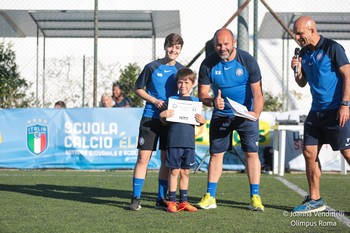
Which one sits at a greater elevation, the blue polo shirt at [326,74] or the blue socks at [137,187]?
the blue polo shirt at [326,74]

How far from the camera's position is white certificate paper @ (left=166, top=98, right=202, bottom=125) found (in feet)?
24.6

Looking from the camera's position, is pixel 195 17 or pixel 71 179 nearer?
pixel 71 179

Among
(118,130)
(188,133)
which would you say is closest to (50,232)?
(188,133)

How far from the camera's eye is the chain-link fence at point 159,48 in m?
16.3

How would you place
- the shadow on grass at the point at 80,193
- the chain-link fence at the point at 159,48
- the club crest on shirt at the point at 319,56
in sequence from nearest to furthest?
the club crest on shirt at the point at 319,56 < the shadow on grass at the point at 80,193 < the chain-link fence at the point at 159,48

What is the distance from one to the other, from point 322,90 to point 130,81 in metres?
9.00

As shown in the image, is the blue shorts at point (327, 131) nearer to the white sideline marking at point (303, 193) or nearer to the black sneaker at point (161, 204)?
the white sideline marking at point (303, 193)

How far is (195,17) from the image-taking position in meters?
19.4

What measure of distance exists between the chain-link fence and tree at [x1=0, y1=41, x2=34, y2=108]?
1.38 ft

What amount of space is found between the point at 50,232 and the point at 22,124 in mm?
7940

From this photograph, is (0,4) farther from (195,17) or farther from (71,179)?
(71,179)

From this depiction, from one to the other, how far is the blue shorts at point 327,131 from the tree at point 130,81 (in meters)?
8.15

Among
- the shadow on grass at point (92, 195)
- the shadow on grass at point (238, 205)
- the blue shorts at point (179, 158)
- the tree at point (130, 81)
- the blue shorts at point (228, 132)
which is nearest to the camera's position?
the blue shorts at point (179, 158)

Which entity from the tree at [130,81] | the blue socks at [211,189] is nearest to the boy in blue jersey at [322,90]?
the blue socks at [211,189]
